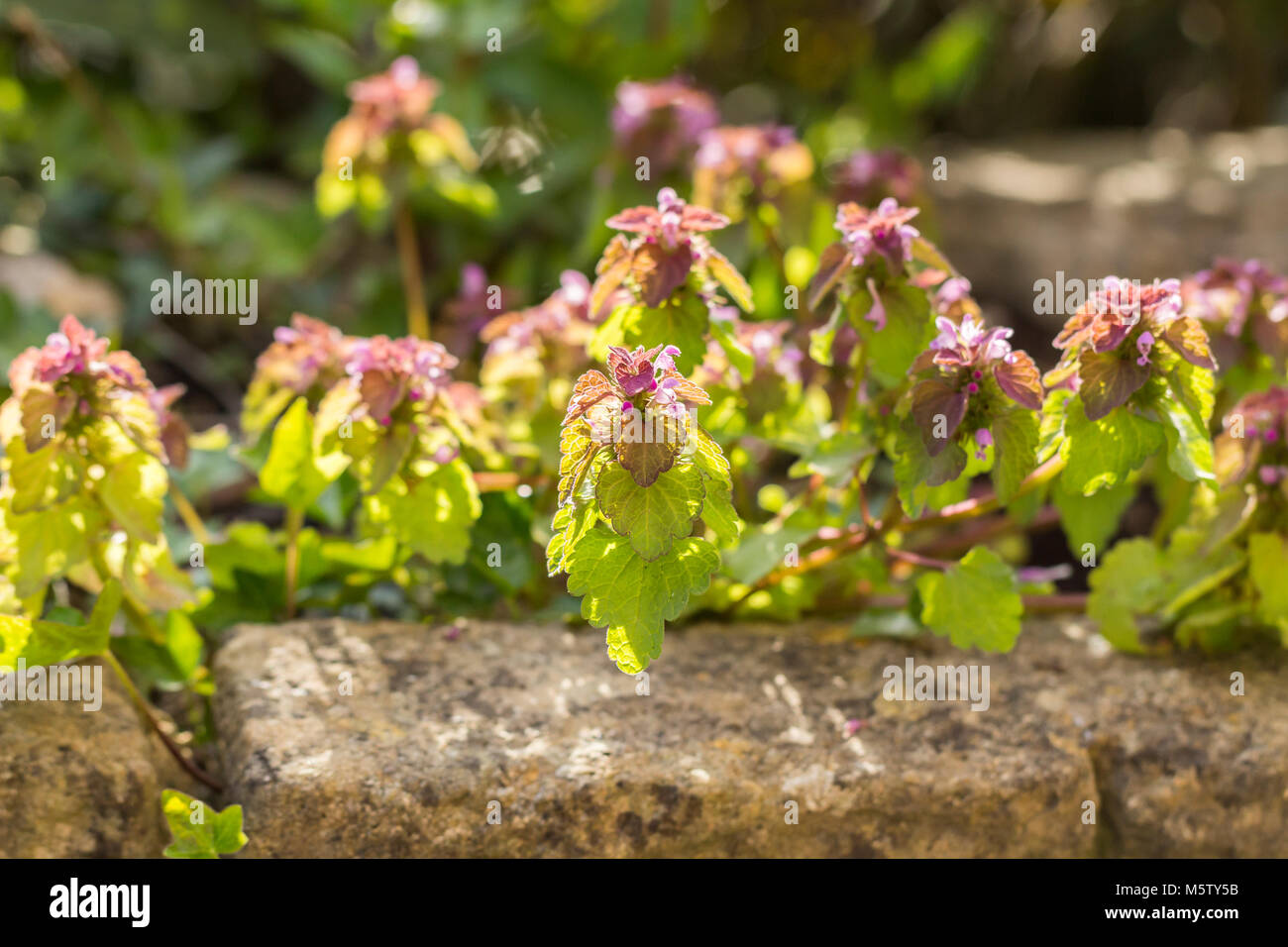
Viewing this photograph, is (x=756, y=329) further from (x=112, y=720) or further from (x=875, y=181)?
(x=112, y=720)

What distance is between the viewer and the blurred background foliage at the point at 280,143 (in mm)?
3205

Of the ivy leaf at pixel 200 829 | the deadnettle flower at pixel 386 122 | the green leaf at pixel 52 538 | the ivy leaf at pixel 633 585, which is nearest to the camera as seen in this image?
the ivy leaf at pixel 633 585

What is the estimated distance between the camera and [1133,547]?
1943 mm

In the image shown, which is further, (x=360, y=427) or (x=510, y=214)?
(x=510, y=214)

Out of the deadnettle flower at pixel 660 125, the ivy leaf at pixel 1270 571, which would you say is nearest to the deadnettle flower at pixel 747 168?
the deadnettle flower at pixel 660 125

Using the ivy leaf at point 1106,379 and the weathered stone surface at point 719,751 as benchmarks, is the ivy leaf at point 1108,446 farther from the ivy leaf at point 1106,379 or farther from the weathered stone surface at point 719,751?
the weathered stone surface at point 719,751

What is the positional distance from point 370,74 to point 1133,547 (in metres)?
2.42

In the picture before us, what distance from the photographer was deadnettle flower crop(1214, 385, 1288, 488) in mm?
1788

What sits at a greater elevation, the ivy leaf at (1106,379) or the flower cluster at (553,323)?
the flower cluster at (553,323)

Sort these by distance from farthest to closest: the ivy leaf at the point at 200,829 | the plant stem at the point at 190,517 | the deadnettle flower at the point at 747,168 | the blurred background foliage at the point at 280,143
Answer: the blurred background foliage at the point at 280,143, the deadnettle flower at the point at 747,168, the plant stem at the point at 190,517, the ivy leaf at the point at 200,829

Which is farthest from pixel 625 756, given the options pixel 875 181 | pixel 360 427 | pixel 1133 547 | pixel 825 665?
pixel 875 181

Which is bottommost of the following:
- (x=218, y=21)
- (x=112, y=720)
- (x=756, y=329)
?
(x=112, y=720)

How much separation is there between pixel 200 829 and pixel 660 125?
1.80 m

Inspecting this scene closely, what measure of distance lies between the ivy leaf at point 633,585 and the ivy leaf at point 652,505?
0.10 feet
